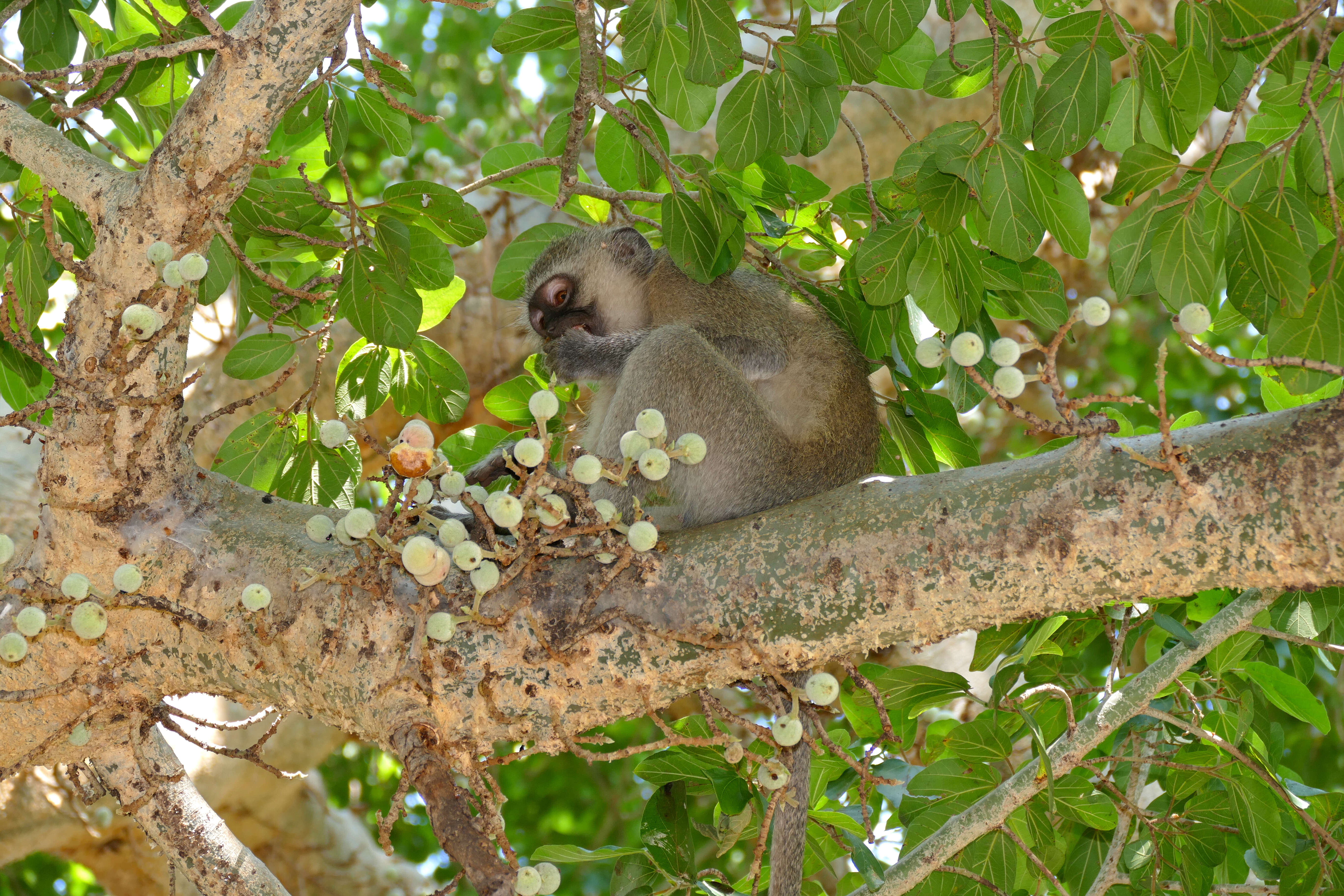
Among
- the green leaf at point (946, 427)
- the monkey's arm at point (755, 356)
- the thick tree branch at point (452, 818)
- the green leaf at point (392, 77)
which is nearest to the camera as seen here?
the thick tree branch at point (452, 818)

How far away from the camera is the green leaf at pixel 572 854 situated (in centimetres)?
219

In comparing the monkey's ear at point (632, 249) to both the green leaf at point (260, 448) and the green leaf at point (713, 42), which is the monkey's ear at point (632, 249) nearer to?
the green leaf at point (260, 448)

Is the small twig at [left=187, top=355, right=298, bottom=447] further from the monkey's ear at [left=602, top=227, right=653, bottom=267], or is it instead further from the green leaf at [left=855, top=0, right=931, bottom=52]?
the monkey's ear at [left=602, top=227, right=653, bottom=267]

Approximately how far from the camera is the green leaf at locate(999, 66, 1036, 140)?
6.98 feet

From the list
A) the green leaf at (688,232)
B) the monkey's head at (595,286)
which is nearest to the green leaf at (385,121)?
the green leaf at (688,232)

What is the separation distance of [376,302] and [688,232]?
72 centimetres

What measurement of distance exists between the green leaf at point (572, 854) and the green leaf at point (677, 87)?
1.52m

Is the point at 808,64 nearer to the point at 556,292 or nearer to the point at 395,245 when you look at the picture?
the point at 395,245

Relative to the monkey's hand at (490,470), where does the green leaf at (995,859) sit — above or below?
below

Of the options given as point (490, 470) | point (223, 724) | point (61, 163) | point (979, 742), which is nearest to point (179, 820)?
point (223, 724)

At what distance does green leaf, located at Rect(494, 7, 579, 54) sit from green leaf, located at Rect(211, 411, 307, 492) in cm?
117

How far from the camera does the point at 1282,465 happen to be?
1.66 metres

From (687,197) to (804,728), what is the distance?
118 centimetres

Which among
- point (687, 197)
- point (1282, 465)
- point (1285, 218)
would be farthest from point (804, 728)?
point (1285, 218)
